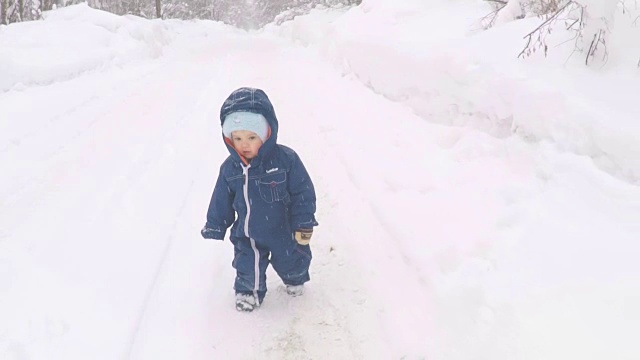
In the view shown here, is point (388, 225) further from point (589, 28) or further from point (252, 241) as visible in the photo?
point (589, 28)

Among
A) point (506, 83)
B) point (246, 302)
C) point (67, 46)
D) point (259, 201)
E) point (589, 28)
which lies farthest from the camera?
point (67, 46)

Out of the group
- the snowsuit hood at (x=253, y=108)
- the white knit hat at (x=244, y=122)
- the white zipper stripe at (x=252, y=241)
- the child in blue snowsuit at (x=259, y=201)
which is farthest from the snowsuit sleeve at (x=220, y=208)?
the white knit hat at (x=244, y=122)

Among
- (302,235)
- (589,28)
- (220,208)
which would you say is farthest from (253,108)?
(589,28)

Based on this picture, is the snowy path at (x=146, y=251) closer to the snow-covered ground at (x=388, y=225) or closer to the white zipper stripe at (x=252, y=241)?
the snow-covered ground at (x=388, y=225)

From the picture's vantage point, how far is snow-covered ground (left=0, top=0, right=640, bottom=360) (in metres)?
2.57

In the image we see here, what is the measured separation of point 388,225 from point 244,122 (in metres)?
1.65

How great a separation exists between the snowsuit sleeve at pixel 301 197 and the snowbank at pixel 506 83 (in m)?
1.84

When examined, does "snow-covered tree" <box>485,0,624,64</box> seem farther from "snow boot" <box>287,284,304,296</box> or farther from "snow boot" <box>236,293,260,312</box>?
"snow boot" <box>236,293,260,312</box>

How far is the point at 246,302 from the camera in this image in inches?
122

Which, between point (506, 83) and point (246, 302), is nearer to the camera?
point (246, 302)

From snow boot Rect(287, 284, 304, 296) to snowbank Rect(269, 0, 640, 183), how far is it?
80.3 inches

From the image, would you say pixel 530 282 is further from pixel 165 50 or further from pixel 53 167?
pixel 165 50

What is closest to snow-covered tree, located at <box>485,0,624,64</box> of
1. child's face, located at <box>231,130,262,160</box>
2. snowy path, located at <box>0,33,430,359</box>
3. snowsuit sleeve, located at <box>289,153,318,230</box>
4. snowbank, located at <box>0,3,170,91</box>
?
snowy path, located at <box>0,33,430,359</box>

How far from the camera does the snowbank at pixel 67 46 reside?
27.2 ft
